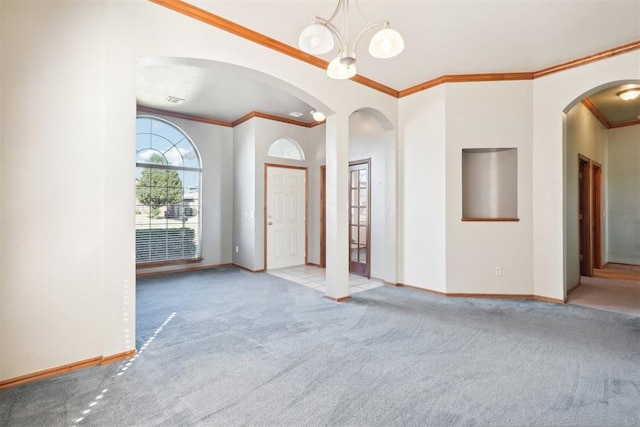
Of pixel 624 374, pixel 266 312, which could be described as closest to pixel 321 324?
pixel 266 312

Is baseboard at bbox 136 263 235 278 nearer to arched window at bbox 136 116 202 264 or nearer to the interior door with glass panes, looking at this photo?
arched window at bbox 136 116 202 264

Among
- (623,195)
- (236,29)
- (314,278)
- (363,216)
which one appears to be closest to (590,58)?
(363,216)

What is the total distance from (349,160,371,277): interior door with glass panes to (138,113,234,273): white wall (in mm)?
2580

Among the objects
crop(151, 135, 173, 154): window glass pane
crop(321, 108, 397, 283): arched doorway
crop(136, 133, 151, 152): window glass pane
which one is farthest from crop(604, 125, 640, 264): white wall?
crop(136, 133, 151, 152): window glass pane

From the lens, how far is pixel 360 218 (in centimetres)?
543

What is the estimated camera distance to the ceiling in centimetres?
272

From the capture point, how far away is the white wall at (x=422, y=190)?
169 inches

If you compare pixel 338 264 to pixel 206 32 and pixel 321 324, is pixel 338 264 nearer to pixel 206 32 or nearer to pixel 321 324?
pixel 321 324

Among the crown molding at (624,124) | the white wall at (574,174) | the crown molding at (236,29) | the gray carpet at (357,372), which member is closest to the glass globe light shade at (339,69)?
the crown molding at (236,29)

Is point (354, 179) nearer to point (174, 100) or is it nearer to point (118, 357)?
point (174, 100)

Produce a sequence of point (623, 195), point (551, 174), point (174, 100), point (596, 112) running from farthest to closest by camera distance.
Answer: point (623, 195) → point (596, 112) → point (174, 100) → point (551, 174)

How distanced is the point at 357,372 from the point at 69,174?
8.13 ft

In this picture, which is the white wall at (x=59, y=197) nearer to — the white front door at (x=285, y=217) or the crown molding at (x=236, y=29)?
the crown molding at (x=236, y=29)

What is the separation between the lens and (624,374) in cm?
220
